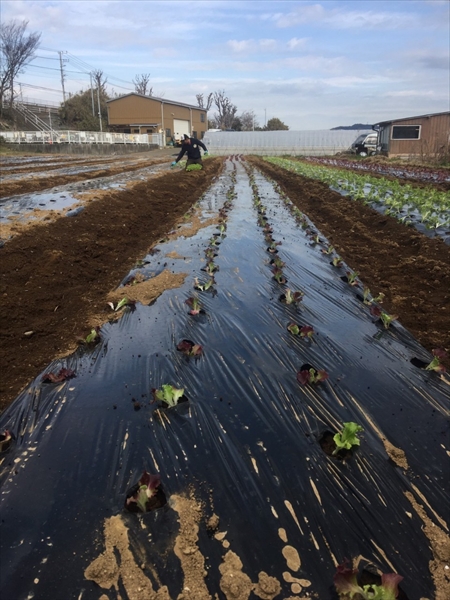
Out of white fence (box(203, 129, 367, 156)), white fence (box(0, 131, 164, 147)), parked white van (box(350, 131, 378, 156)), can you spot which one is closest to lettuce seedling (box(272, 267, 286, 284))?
parked white van (box(350, 131, 378, 156))

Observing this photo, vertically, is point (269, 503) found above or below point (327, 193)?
below

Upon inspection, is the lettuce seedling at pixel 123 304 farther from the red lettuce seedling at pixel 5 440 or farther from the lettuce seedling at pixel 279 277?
the red lettuce seedling at pixel 5 440

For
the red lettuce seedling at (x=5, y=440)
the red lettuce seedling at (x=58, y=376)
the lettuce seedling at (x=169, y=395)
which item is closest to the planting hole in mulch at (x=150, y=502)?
the lettuce seedling at (x=169, y=395)

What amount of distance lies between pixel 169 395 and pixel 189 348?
82 centimetres

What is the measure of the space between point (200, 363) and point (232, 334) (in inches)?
25.8

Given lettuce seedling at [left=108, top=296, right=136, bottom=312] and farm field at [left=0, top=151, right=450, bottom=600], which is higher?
lettuce seedling at [left=108, top=296, right=136, bottom=312]

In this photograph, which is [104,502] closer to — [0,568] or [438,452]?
[0,568]

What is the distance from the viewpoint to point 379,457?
256cm

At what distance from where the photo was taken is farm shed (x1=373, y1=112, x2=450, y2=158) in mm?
34844

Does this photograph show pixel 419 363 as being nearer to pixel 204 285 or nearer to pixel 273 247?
pixel 204 285

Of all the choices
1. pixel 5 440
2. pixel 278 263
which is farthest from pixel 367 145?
pixel 5 440

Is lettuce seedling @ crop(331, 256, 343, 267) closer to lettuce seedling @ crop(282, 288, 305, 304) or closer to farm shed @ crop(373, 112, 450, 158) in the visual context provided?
lettuce seedling @ crop(282, 288, 305, 304)

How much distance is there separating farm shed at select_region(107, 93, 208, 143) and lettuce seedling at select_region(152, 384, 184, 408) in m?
55.5

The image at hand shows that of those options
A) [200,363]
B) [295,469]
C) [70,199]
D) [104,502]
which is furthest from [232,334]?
[70,199]
